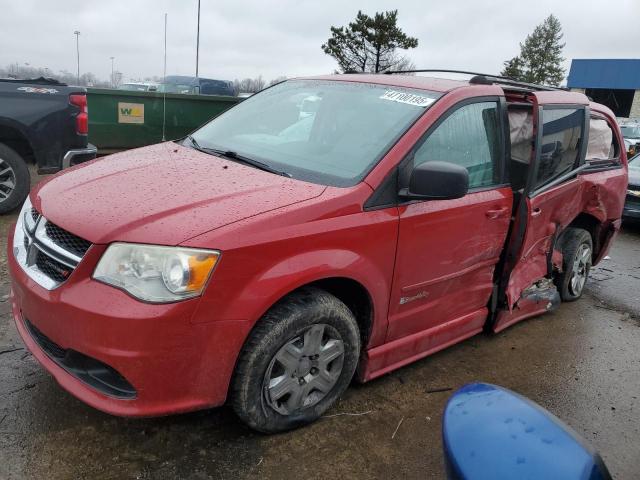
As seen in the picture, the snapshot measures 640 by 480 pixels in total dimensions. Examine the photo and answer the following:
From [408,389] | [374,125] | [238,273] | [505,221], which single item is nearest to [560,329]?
[505,221]

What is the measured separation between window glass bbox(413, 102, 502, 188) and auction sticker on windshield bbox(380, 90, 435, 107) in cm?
15

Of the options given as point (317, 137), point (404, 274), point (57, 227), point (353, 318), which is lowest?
point (353, 318)

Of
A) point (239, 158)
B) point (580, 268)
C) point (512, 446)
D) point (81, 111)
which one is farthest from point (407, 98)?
point (81, 111)

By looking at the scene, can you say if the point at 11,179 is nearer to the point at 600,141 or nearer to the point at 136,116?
the point at 136,116

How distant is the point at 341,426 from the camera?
9.50ft

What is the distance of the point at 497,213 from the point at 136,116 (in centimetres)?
805

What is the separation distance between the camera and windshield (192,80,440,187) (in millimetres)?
2914

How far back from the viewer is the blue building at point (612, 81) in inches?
1592

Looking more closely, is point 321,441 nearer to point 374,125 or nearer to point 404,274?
point 404,274

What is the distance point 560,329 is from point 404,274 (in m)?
2.25

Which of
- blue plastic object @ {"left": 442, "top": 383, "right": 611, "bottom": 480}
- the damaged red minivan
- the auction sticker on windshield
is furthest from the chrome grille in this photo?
the auction sticker on windshield

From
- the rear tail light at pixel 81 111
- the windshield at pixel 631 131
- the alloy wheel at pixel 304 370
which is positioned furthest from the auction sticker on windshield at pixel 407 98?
the windshield at pixel 631 131

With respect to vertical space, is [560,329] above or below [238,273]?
below

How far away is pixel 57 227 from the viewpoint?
2.47 meters
